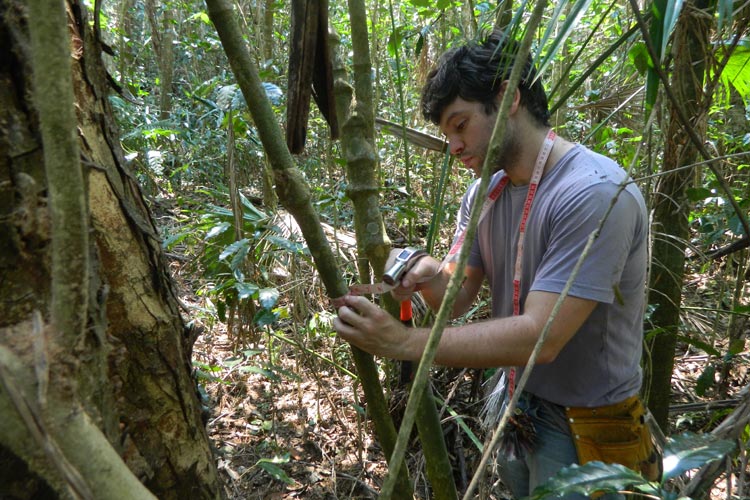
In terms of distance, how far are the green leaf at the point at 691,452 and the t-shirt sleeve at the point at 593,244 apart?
410mm

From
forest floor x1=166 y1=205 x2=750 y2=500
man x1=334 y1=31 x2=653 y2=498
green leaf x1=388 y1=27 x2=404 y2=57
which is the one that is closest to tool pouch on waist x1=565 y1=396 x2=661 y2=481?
man x1=334 y1=31 x2=653 y2=498

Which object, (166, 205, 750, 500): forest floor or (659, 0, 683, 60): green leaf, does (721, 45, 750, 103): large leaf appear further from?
(166, 205, 750, 500): forest floor

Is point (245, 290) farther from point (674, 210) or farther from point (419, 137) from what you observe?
point (674, 210)

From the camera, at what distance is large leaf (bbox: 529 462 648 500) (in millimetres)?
880

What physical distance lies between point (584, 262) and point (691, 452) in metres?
0.51

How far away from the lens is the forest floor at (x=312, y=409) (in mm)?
Result: 2521

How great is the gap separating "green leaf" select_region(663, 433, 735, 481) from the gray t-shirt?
0.36 meters

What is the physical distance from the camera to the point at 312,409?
3023 mm

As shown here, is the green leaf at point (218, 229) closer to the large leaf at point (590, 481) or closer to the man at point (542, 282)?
the man at point (542, 282)

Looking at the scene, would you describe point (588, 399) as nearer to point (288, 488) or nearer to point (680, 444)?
point (680, 444)

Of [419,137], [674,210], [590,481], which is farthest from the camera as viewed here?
[419,137]

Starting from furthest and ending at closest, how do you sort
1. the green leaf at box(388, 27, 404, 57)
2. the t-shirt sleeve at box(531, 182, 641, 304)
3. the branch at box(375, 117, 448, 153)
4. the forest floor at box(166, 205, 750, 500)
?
the forest floor at box(166, 205, 750, 500)
the branch at box(375, 117, 448, 153)
the green leaf at box(388, 27, 404, 57)
the t-shirt sleeve at box(531, 182, 641, 304)

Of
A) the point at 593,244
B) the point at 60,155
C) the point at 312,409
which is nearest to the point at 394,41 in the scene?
the point at 593,244

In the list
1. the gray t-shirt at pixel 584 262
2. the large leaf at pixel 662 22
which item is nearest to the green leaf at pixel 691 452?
the gray t-shirt at pixel 584 262
